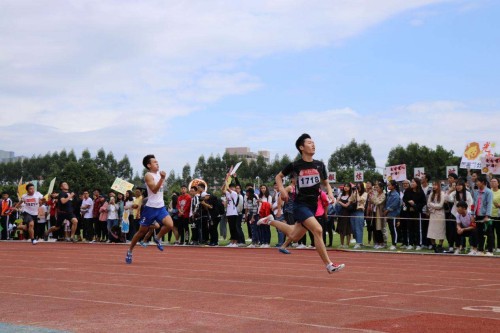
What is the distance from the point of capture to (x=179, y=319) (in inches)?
285

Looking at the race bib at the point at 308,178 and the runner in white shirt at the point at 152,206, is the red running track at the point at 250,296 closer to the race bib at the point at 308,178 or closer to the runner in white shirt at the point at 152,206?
the runner in white shirt at the point at 152,206

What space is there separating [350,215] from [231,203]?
423 centimetres

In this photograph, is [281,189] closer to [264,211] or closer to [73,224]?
[264,211]

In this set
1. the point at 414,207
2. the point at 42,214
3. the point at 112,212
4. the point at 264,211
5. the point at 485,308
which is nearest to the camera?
the point at 485,308

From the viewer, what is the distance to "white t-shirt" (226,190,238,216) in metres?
24.0

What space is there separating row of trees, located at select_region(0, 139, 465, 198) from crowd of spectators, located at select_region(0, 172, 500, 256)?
6206 centimetres

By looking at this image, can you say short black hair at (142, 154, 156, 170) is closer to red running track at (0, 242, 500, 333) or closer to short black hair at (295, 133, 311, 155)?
red running track at (0, 242, 500, 333)

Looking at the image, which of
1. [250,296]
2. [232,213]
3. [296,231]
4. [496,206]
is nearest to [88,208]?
[232,213]

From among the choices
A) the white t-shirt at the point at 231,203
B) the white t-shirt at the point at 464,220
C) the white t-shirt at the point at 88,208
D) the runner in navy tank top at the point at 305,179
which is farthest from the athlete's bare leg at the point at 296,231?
Answer: the white t-shirt at the point at 88,208

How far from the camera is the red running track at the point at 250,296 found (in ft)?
22.8

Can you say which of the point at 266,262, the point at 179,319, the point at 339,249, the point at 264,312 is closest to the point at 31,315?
the point at 179,319

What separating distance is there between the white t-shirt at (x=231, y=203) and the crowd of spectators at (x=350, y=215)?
0.11ft

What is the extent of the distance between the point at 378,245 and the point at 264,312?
14381 millimetres

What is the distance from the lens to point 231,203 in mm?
24109
